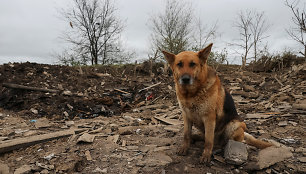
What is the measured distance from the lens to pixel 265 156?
309 centimetres

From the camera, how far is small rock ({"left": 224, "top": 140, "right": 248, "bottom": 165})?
9.60ft

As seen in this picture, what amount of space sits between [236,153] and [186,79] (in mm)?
1597

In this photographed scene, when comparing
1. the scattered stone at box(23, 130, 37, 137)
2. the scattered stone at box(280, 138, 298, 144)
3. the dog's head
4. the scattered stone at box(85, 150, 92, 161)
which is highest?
the dog's head

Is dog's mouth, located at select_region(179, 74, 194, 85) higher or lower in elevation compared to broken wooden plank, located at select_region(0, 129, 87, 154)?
higher

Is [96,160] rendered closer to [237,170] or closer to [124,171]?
[124,171]

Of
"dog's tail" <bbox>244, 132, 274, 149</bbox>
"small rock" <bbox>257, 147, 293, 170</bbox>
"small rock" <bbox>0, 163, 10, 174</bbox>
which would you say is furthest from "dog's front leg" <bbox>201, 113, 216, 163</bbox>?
"small rock" <bbox>0, 163, 10, 174</bbox>

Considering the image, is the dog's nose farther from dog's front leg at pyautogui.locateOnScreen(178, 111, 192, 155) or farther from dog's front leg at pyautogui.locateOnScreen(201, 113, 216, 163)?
dog's front leg at pyautogui.locateOnScreen(178, 111, 192, 155)

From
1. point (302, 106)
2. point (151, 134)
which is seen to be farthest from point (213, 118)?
point (302, 106)

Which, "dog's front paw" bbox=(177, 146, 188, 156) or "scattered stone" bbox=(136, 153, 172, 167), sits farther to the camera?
"dog's front paw" bbox=(177, 146, 188, 156)

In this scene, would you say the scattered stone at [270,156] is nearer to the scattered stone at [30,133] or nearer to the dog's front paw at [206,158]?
the dog's front paw at [206,158]

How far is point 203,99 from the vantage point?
289 centimetres

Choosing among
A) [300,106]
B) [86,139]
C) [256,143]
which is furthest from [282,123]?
[86,139]

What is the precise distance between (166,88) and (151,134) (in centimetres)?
508

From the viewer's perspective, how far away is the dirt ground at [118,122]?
10.0ft
